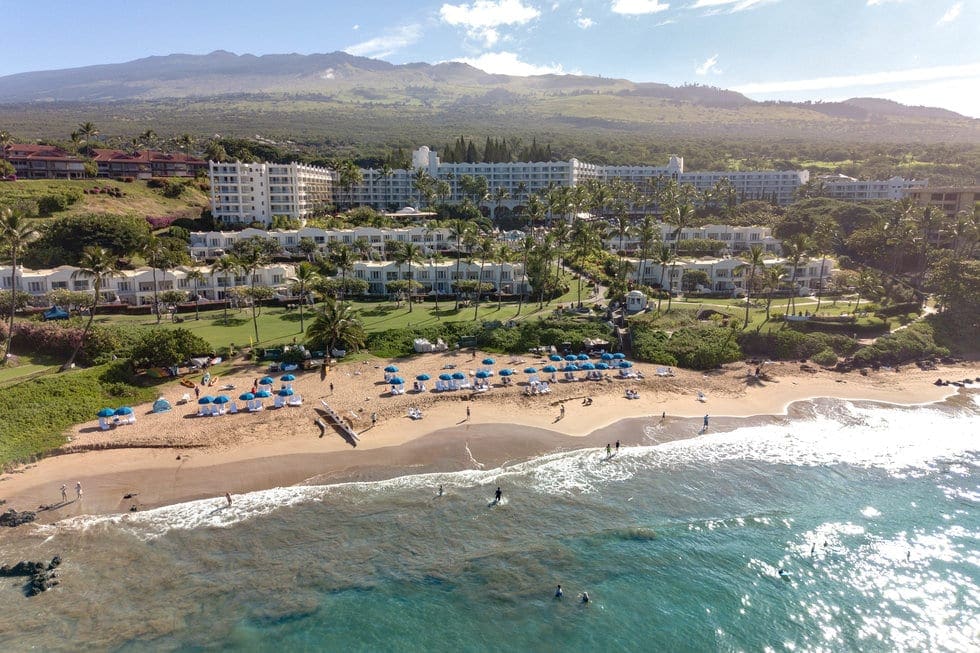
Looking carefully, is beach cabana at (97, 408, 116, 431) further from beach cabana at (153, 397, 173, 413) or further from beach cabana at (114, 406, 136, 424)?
beach cabana at (153, 397, 173, 413)

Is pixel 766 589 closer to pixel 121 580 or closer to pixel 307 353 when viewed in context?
pixel 121 580

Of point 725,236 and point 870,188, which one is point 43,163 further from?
point 870,188

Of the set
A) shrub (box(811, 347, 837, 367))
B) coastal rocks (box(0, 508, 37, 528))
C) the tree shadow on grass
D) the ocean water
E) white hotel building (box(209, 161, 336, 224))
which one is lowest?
the ocean water

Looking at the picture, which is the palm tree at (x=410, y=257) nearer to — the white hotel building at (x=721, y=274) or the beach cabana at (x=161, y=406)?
the beach cabana at (x=161, y=406)

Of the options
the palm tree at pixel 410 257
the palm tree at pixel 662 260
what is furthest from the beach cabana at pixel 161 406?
the palm tree at pixel 662 260

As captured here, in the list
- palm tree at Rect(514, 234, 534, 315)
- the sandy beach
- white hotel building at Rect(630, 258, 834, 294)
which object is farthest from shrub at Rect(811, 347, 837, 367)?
palm tree at Rect(514, 234, 534, 315)

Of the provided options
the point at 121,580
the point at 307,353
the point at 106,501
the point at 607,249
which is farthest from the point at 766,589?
Result: the point at 607,249

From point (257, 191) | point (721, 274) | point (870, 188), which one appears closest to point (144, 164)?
point (257, 191)
